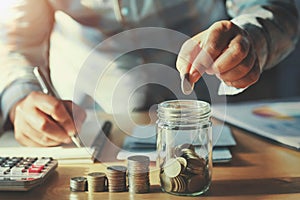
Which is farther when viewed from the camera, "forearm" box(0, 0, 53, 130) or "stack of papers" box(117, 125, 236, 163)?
"forearm" box(0, 0, 53, 130)

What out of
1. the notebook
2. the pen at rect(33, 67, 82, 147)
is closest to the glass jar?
the notebook

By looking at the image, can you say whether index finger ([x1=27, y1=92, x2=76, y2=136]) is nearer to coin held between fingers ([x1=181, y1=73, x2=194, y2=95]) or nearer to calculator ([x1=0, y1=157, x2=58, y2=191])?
calculator ([x1=0, y1=157, x2=58, y2=191])

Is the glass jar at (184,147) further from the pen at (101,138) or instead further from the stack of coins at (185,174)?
the pen at (101,138)

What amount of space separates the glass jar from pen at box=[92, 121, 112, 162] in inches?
5.6

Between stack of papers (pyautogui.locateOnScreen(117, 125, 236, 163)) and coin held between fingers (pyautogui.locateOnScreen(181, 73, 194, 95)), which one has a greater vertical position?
coin held between fingers (pyautogui.locateOnScreen(181, 73, 194, 95))

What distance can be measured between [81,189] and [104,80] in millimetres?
502

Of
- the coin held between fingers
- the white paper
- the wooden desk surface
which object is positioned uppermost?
the coin held between fingers

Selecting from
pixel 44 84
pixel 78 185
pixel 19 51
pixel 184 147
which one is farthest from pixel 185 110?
pixel 19 51

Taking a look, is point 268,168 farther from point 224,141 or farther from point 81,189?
point 81,189

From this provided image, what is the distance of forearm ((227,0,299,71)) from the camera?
0.93 meters

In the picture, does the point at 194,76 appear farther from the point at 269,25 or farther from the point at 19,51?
the point at 19,51

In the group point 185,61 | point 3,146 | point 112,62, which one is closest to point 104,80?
point 112,62

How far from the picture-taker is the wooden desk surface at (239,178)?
0.69 meters

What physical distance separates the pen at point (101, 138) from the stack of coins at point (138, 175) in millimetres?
141
